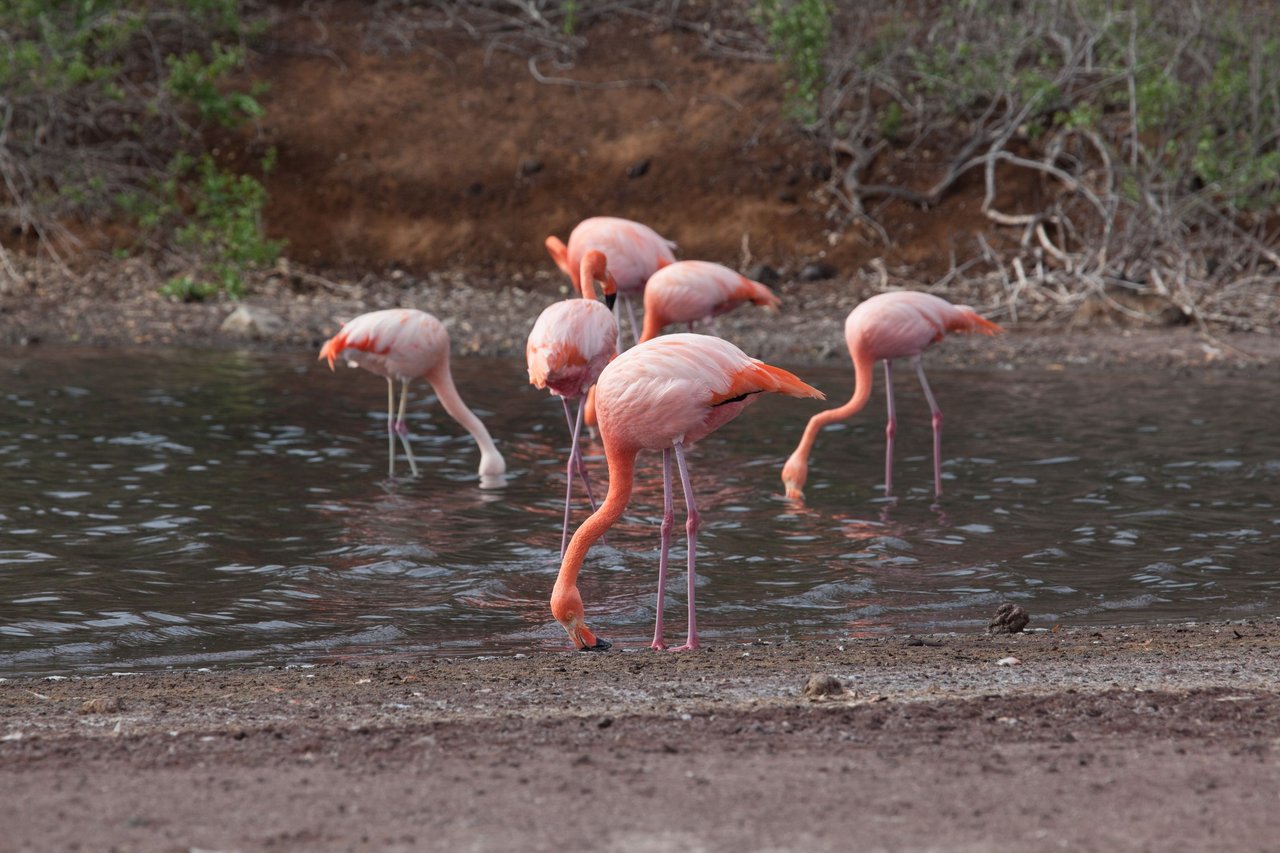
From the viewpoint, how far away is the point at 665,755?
3.44 meters

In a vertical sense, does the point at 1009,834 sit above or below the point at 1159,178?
below

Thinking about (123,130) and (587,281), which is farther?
(123,130)

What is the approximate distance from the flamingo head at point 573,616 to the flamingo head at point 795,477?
2.80 m

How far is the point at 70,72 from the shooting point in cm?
1451

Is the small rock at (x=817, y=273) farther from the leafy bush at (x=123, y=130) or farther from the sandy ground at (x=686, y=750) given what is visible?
the sandy ground at (x=686, y=750)

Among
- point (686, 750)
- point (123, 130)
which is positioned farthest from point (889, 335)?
point (123, 130)

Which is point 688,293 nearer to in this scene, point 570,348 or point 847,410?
point 847,410

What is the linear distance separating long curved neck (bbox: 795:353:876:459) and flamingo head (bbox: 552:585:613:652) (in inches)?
116

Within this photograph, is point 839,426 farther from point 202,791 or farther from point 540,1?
point 540,1

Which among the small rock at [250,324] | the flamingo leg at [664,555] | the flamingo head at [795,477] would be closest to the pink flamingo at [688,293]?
the flamingo head at [795,477]

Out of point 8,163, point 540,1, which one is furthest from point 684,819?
point 540,1

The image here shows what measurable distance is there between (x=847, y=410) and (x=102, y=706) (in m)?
4.80

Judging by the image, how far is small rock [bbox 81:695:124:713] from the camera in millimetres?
4055

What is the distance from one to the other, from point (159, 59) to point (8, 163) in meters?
2.49
